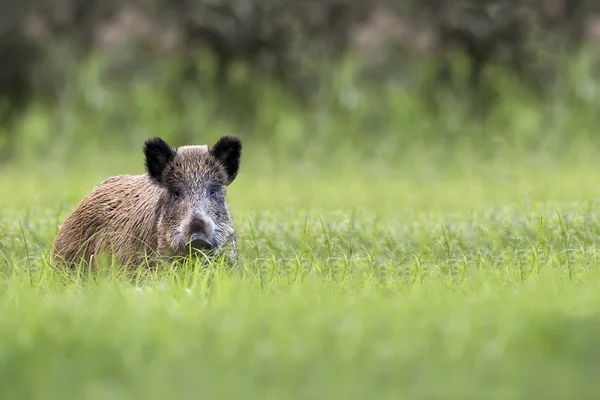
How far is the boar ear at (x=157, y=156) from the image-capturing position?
25.4 ft

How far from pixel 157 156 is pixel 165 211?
43 cm

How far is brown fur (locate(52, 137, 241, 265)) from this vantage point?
7445mm

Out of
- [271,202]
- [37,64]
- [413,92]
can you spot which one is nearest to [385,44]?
[413,92]

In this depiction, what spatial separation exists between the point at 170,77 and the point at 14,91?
8.00 feet

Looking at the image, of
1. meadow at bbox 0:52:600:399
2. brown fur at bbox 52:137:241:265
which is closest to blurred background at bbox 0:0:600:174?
meadow at bbox 0:52:600:399

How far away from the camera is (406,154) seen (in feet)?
47.0

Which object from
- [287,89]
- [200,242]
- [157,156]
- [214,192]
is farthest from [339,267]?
[287,89]

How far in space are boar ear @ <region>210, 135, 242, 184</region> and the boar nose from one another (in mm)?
897

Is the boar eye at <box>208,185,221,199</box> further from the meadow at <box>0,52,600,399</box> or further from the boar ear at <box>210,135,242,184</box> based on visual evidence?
the meadow at <box>0,52,600,399</box>

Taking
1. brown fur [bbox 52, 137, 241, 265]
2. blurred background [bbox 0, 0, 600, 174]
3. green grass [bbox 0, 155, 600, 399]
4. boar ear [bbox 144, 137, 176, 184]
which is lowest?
green grass [bbox 0, 155, 600, 399]

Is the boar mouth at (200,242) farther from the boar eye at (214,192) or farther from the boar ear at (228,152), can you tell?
the boar ear at (228,152)

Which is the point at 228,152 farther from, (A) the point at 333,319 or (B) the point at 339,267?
(A) the point at 333,319

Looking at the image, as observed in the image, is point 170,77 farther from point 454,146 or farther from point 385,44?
point 454,146

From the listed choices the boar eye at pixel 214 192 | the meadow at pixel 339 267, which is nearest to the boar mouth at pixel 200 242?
the meadow at pixel 339 267
